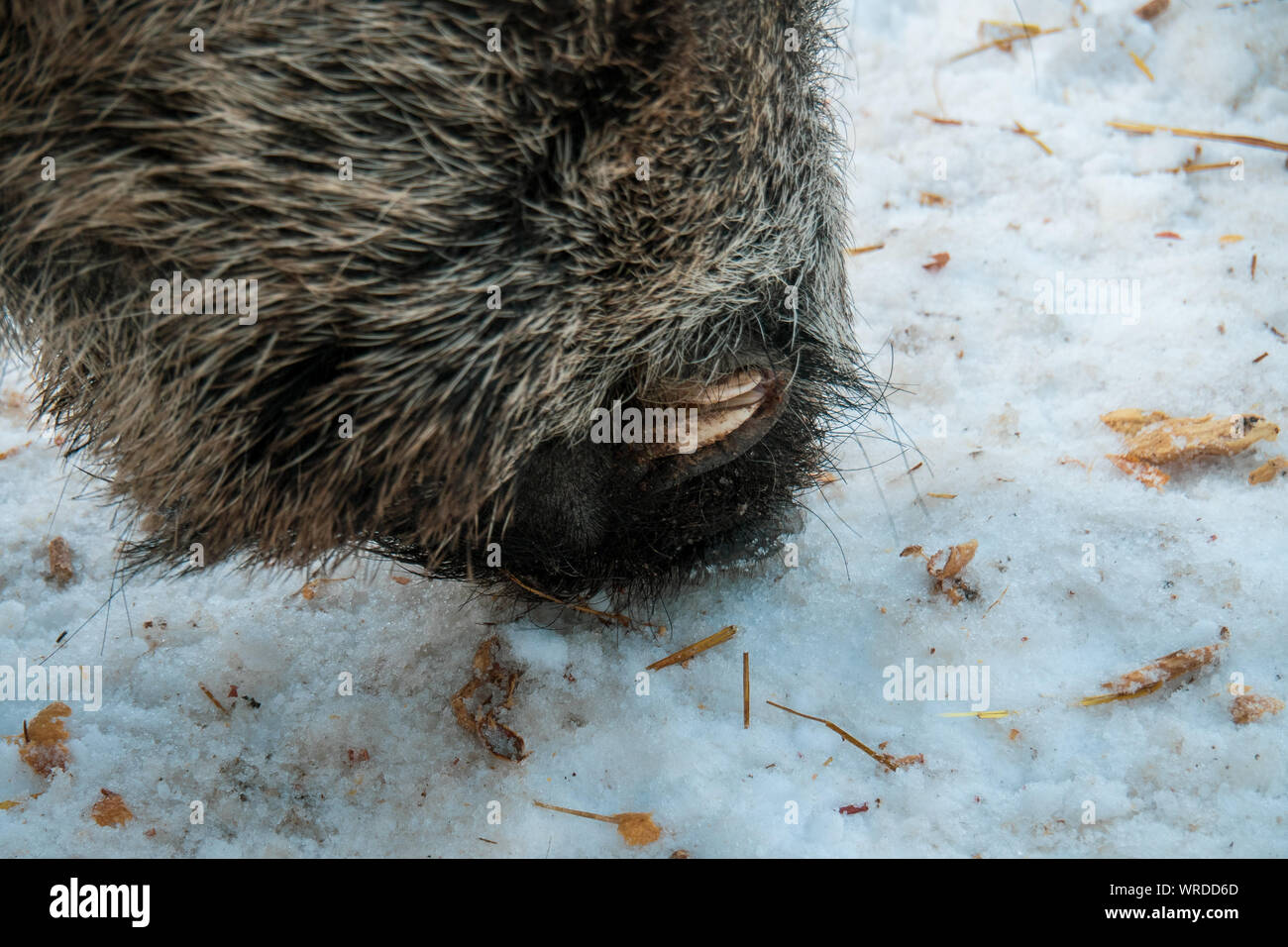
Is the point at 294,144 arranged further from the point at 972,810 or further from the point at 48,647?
the point at 972,810

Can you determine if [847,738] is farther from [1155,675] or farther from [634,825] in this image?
[1155,675]

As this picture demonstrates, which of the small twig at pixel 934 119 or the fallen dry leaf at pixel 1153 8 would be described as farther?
the fallen dry leaf at pixel 1153 8

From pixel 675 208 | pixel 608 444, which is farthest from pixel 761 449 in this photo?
pixel 675 208

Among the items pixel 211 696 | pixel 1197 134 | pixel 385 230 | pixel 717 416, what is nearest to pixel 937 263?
pixel 1197 134

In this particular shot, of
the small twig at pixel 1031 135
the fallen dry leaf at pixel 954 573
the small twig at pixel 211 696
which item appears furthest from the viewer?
the small twig at pixel 1031 135

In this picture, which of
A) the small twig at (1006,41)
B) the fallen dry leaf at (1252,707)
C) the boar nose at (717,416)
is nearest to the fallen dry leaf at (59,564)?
the boar nose at (717,416)

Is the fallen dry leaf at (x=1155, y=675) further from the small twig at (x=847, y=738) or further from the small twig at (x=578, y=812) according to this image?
the small twig at (x=578, y=812)
